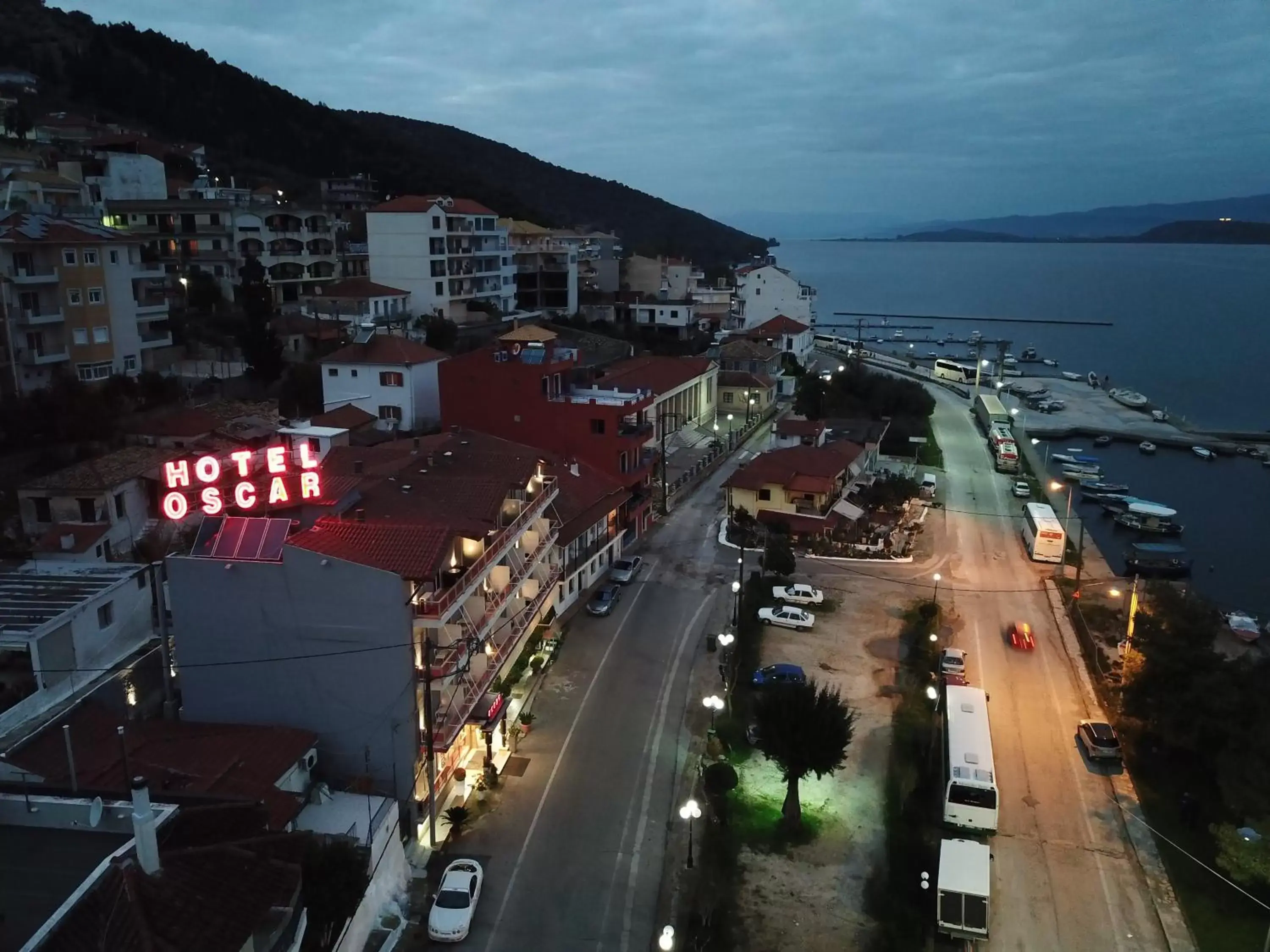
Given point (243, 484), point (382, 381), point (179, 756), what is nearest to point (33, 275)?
point (382, 381)

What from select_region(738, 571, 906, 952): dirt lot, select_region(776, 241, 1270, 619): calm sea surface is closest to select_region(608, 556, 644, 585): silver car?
select_region(738, 571, 906, 952): dirt lot

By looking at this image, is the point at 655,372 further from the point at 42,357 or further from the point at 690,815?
the point at 690,815

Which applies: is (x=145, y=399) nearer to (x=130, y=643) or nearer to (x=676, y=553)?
(x=130, y=643)

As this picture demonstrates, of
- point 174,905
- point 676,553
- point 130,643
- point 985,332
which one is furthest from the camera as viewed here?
point 985,332

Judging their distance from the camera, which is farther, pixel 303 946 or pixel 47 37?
pixel 47 37

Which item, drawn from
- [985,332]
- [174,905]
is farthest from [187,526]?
[985,332]

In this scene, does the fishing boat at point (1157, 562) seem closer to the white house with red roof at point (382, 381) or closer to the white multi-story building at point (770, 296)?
the white house with red roof at point (382, 381)

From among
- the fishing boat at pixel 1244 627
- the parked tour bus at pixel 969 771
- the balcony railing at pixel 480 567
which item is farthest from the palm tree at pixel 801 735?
the fishing boat at pixel 1244 627
